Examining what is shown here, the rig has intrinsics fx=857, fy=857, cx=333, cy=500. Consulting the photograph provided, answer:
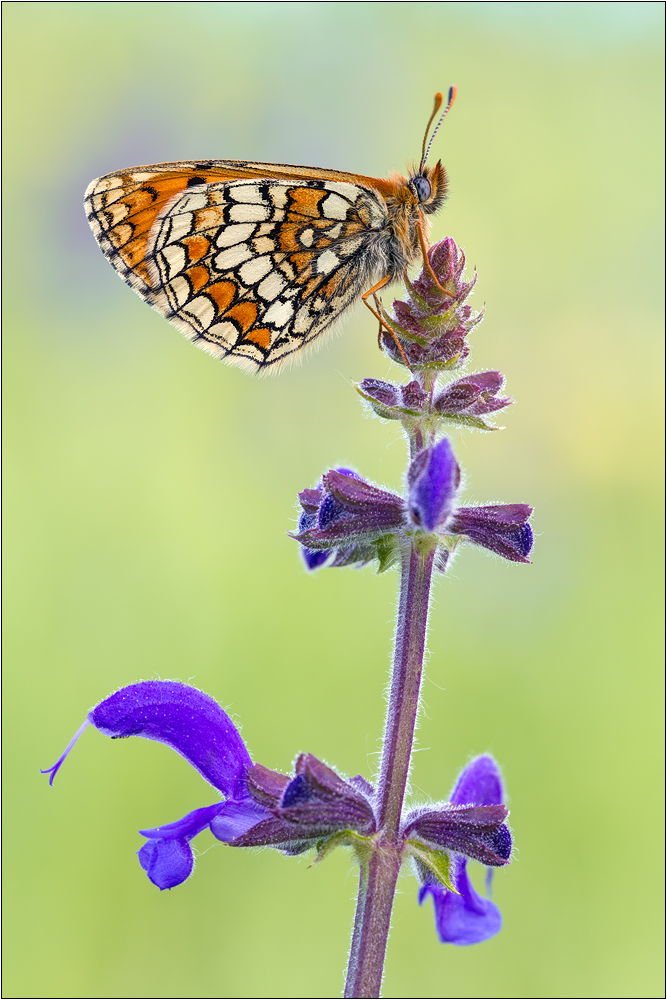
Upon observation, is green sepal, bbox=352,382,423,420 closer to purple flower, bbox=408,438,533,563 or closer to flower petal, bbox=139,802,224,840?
purple flower, bbox=408,438,533,563

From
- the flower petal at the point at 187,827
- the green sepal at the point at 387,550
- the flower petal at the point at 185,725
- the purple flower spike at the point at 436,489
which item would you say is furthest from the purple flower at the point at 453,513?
the flower petal at the point at 187,827

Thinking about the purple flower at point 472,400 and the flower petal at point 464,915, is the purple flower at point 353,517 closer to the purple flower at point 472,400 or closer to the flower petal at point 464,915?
the purple flower at point 472,400

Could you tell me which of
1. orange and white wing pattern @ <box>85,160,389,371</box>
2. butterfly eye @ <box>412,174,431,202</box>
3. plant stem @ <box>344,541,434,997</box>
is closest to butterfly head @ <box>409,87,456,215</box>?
butterfly eye @ <box>412,174,431,202</box>

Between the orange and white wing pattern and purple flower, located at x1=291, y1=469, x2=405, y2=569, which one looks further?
the orange and white wing pattern

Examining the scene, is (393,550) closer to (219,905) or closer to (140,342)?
(219,905)

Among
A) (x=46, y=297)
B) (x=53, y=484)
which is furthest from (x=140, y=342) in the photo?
(x=53, y=484)

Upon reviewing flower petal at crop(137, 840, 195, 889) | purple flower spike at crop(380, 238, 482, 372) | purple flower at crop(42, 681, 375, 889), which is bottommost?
flower petal at crop(137, 840, 195, 889)

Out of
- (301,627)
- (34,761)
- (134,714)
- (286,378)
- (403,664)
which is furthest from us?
(286,378)
